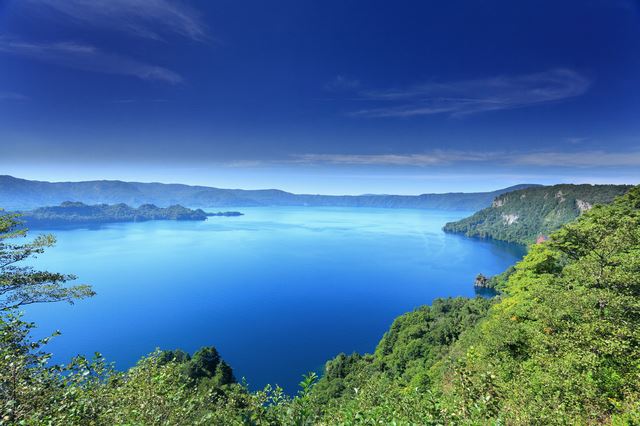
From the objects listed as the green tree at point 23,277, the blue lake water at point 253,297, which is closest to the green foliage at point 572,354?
the green tree at point 23,277

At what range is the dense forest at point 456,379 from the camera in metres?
5.64

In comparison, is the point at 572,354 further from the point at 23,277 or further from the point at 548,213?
the point at 548,213

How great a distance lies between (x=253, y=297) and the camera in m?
70.4

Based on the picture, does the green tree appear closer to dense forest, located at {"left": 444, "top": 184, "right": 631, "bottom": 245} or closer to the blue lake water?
the blue lake water

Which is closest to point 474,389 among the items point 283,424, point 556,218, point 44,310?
point 283,424

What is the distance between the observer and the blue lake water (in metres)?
Result: 47.2

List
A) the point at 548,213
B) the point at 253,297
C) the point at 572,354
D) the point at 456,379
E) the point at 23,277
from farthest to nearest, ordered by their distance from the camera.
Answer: the point at 548,213 → the point at 253,297 → the point at 23,277 → the point at 572,354 → the point at 456,379

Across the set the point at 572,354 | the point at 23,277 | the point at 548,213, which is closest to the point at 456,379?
the point at 572,354

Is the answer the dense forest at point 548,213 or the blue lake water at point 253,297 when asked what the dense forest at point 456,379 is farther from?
the dense forest at point 548,213

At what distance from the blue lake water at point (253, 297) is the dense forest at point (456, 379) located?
1217 inches

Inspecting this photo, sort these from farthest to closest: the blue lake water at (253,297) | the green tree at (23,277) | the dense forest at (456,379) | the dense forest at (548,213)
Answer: the dense forest at (548,213) → the blue lake water at (253,297) → the green tree at (23,277) → the dense forest at (456,379)

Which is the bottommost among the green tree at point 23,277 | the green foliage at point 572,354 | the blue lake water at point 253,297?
the blue lake water at point 253,297

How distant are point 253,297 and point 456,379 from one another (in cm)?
6632

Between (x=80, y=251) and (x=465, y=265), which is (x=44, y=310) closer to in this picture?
(x=80, y=251)
